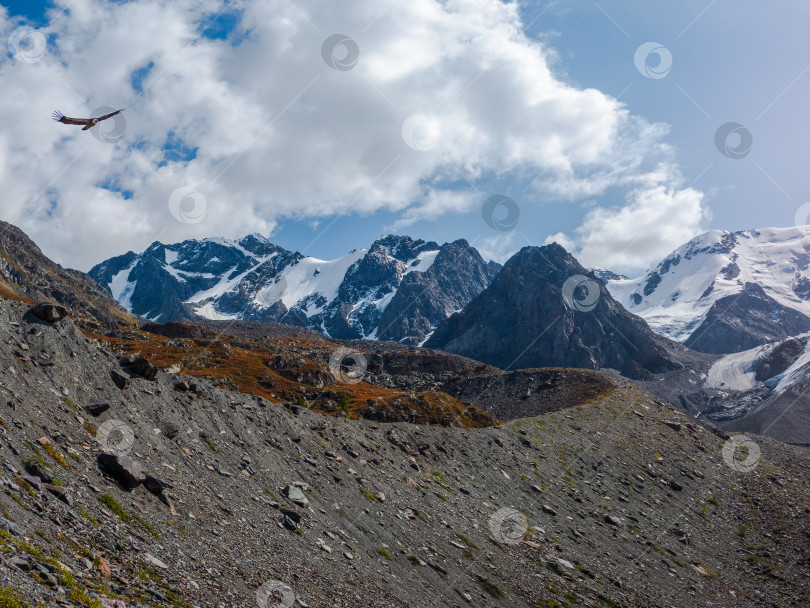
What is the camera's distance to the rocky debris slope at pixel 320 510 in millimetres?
16688

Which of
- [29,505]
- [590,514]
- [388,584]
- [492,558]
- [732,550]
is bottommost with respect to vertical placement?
[29,505]

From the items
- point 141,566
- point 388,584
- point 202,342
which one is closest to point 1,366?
point 141,566

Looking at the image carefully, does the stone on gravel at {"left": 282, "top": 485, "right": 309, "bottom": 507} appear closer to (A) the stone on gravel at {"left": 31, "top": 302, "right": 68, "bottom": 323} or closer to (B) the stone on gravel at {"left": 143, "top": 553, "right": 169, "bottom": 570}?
(B) the stone on gravel at {"left": 143, "top": 553, "right": 169, "bottom": 570}

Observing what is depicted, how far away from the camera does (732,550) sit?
4628cm

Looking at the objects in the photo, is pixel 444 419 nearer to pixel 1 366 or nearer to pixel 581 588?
pixel 581 588

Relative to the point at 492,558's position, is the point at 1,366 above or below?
below

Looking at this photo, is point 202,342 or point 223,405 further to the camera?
point 202,342

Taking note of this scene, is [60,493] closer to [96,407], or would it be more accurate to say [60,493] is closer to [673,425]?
[96,407]

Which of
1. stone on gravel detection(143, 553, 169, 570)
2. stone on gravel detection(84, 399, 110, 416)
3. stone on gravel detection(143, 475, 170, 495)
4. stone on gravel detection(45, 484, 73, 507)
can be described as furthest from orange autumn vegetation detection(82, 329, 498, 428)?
stone on gravel detection(143, 553, 169, 570)

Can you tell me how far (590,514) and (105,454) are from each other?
1564 inches

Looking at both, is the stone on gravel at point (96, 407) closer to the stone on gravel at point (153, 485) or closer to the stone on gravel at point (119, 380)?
the stone on gravel at point (119, 380)

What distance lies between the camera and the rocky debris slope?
1669cm

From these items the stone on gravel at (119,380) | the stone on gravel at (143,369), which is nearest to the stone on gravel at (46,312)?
the stone on gravel at (119,380)

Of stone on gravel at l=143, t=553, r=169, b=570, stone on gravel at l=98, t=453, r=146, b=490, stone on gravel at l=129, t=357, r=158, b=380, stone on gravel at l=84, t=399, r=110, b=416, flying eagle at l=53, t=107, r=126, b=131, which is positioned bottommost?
stone on gravel at l=143, t=553, r=169, b=570
